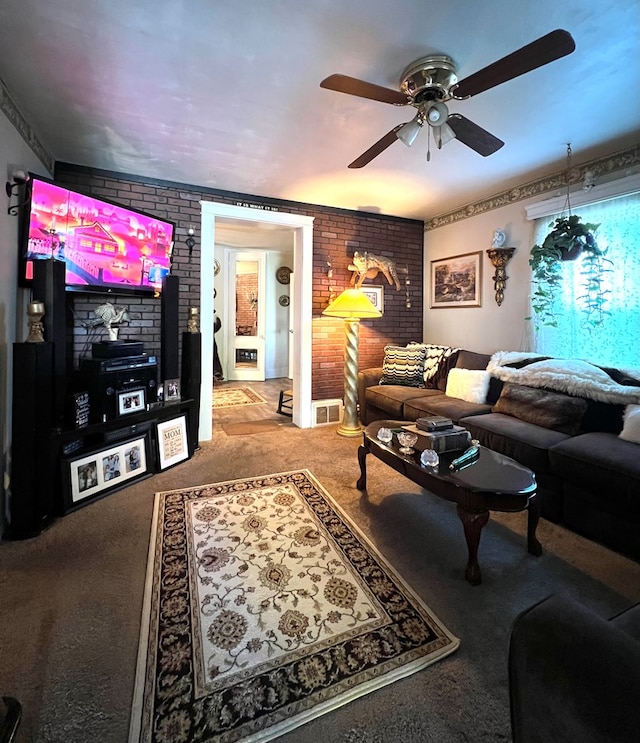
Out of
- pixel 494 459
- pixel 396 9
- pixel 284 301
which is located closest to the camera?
pixel 396 9

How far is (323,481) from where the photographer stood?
2.73m

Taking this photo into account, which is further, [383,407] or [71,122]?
[383,407]

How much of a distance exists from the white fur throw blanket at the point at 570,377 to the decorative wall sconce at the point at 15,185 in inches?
140

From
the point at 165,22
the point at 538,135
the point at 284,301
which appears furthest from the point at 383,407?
the point at 284,301

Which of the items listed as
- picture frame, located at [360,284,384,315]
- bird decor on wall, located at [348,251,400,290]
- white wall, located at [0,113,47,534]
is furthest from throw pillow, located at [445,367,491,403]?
white wall, located at [0,113,47,534]

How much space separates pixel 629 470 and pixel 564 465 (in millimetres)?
309

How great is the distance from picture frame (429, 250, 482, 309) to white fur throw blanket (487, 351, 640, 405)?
1078mm

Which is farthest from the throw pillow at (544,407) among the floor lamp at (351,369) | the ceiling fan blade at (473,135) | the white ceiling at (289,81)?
the white ceiling at (289,81)

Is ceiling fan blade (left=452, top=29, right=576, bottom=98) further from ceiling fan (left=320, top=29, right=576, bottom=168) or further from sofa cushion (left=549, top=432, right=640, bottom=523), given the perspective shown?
sofa cushion (left=549, top=432, right=640, bottom=523)

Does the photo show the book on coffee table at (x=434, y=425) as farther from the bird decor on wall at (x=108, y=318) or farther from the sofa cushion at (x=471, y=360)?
the bird decor on wall at (x=108, y=318)

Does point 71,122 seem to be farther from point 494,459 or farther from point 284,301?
point 284,301

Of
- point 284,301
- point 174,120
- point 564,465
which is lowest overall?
point 564,465

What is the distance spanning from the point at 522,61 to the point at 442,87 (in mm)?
517

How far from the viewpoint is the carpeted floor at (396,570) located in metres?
1.08
